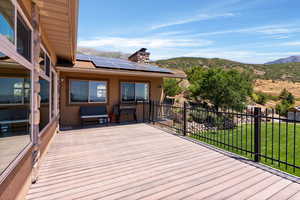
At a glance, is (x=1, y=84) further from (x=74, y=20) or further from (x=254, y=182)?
(x=254, y=182)

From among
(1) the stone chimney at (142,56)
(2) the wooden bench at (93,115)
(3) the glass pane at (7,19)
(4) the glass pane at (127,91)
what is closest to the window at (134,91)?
(4) the glass pane at (127,91)

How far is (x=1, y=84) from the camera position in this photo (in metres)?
1.58

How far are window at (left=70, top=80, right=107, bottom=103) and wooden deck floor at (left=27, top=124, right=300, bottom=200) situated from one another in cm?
326

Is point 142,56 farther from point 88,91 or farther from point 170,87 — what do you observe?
point 170,87

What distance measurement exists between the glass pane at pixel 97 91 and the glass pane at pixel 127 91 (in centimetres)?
94

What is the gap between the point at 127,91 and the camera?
8.49 metres

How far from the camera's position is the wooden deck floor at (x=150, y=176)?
7.51ft

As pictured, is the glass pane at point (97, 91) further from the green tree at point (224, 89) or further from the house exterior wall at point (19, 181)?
the green tree at point (224, 89)

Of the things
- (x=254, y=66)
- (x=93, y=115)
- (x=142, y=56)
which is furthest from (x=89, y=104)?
(x=254, y=66)

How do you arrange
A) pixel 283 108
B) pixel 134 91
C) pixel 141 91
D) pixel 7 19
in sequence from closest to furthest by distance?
pixel 7 19 → pixel 134 91 → pixel 141 91 → pixel 283 108

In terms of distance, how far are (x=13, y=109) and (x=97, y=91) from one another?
5.94m

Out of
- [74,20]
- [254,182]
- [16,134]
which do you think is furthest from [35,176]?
[254,182]

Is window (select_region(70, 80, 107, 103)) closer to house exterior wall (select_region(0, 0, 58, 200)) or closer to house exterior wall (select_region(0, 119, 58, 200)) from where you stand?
house exterior wall (select_region(0, 0, 58, 200))

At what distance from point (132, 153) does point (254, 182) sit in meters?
2.44
